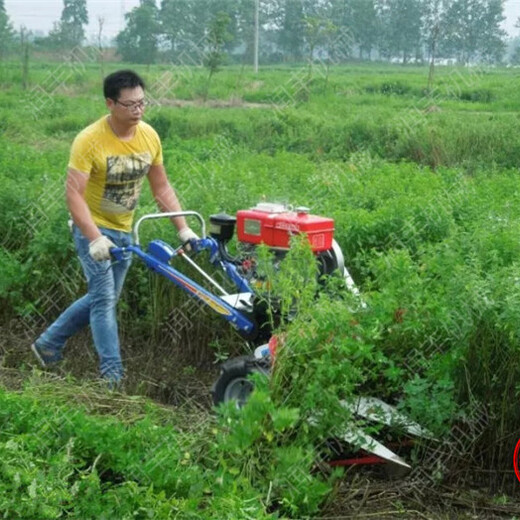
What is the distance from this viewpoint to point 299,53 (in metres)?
25.6

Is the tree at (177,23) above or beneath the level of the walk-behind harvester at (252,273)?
above

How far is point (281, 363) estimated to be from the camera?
4.16m

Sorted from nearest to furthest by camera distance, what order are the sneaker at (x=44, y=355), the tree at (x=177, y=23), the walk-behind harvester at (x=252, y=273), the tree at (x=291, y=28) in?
the walk-behind harvester at (x=252, y=273), the sneaker at (x=44, y=355), the tree at (x=177, y=23), the tree at (x=291, y=28)

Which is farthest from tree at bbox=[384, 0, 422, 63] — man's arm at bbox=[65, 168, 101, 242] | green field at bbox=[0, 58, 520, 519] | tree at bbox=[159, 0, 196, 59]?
man's arm at bbox=[65, 168, 101, 242]

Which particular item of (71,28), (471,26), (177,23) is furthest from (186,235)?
(71,28)

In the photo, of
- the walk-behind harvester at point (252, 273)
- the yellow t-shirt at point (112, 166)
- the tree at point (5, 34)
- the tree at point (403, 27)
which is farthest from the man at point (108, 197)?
the tree at point (5, 34)

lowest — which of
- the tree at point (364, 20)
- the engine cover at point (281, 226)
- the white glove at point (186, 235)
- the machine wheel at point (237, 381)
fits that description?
the machine wheel at point (237, 381)

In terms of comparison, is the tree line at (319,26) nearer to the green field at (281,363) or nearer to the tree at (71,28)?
the tree at (71,28)

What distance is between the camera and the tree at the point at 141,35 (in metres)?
18.0

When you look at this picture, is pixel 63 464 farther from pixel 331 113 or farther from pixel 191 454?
pixel 331 113

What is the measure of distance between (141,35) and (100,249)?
13935 mm

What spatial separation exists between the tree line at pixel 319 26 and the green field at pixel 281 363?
9225 mm

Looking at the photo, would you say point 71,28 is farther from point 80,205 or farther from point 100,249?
point 100,249

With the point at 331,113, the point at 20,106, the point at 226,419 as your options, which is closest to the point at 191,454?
the point at 226,419
